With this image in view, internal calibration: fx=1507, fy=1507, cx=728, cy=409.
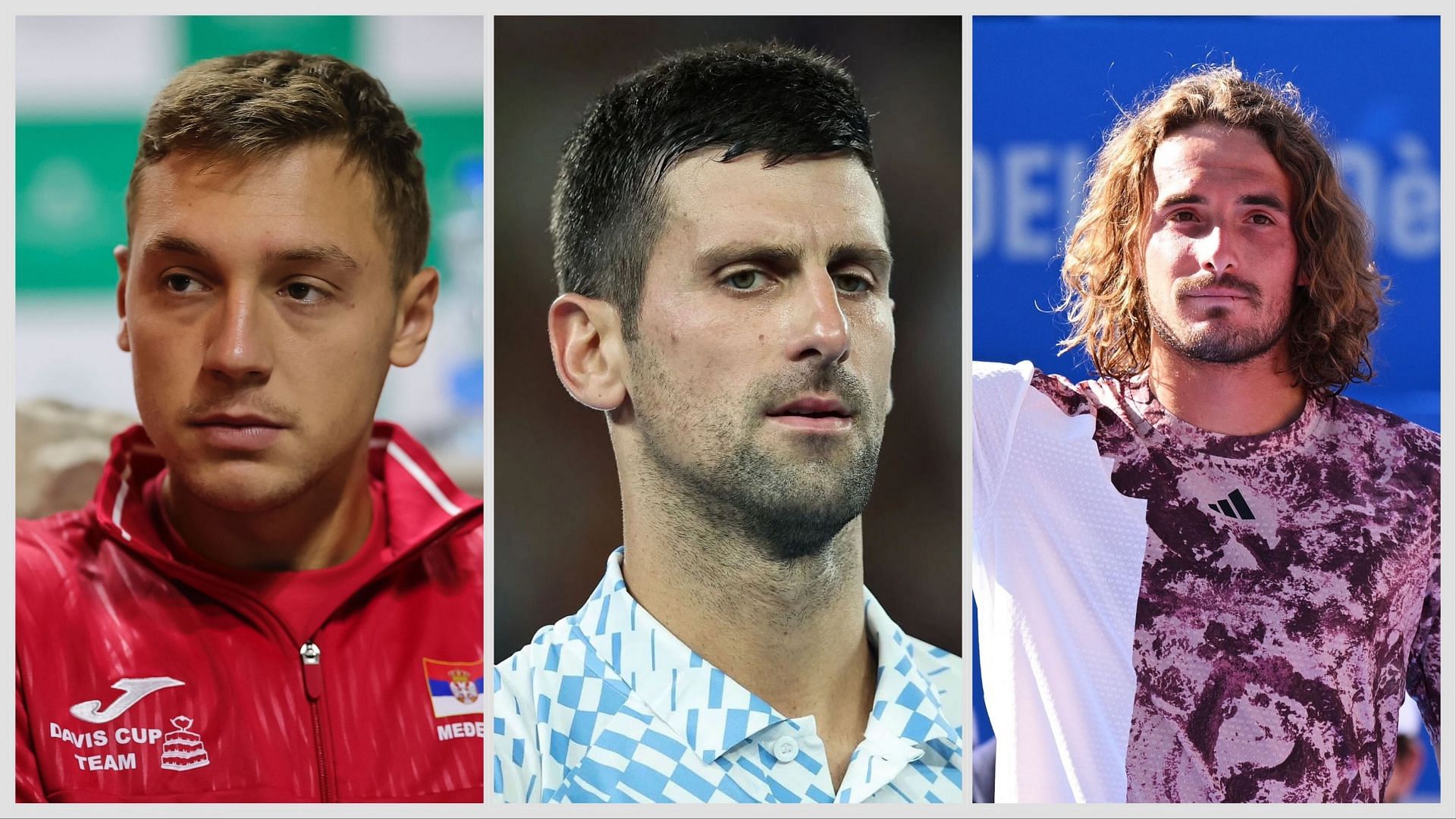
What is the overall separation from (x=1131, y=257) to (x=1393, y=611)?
3.02 ft

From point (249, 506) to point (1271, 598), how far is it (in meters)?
2.08

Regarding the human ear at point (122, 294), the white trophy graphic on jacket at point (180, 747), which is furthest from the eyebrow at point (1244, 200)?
the white trophy graphic on jacket at point (180, 747)

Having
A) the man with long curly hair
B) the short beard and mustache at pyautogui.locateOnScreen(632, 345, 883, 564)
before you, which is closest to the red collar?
the short beard and mustache at pyautogui.locateOnScreen(632, 345, 883, 564)

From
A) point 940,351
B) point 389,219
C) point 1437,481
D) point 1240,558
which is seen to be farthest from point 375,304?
point 1437,481

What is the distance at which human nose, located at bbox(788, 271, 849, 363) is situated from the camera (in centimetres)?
285

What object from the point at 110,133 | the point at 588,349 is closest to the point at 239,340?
the point at 110,133

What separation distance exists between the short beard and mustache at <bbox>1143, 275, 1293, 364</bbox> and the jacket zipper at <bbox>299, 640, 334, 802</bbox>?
6.07 ft

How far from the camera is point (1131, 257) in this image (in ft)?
10.4

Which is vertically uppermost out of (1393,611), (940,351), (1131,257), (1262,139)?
(1262,139)

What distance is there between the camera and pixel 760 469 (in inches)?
114

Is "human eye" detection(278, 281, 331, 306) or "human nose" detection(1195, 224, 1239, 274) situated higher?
"human nose" detection(1195, 224, 1239, 274)

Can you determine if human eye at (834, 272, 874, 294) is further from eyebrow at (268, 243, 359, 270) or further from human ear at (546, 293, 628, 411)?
eyebrow at (268, 243, 359, 270)

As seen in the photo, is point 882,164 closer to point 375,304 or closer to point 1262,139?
point 1262,139

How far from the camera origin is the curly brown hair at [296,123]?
2.98 meters
